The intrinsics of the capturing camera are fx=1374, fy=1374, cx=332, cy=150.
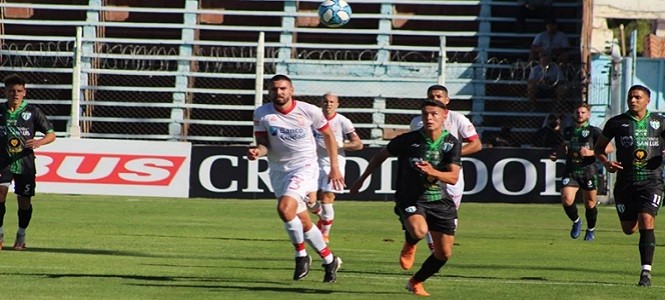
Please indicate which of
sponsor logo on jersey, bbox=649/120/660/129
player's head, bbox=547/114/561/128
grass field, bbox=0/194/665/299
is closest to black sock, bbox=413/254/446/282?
grass field, bbox=0/194/665/299

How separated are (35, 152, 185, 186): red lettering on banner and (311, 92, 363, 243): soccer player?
33.9ft

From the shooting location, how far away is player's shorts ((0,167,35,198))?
16516mm

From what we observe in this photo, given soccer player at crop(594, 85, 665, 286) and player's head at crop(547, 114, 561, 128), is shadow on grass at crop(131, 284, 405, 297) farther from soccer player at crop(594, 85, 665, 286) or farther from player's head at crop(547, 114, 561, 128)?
player's head at crop(547, 114, 561, 128)

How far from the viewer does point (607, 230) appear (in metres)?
22.9

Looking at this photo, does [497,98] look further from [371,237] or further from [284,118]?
[284,118]

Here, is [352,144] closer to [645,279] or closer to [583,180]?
[583,180]

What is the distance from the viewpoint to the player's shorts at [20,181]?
16516mm

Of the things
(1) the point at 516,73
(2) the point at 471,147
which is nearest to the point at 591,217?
(2) the point at 471,147


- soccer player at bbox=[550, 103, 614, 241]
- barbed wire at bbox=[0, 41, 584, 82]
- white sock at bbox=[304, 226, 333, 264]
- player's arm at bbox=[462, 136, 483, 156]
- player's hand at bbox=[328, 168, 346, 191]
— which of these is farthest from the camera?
barbed wire at bbox=[0, 41, 584, 82]

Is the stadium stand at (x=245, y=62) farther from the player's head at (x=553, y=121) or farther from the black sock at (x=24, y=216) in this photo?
the black sock at (x=24, y=216)

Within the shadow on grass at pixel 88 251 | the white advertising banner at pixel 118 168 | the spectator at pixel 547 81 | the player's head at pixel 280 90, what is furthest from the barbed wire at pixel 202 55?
the player's head at pixel 280 90

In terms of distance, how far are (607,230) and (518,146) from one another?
896 centimetres

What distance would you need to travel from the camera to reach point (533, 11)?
34.4 metres

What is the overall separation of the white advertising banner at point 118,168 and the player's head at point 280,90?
15.8 m
